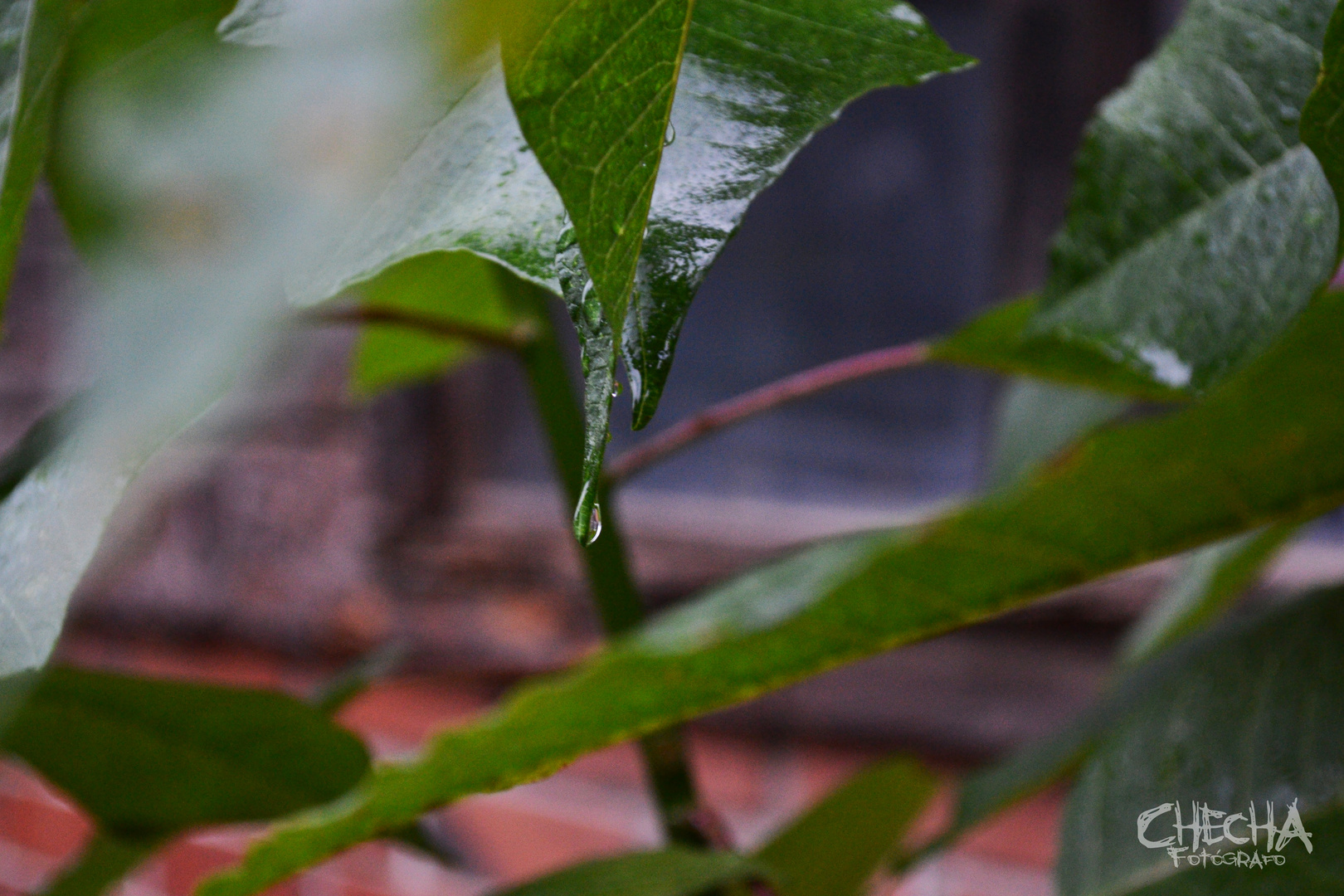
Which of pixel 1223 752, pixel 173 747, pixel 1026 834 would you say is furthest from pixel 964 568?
pixel 1026 834

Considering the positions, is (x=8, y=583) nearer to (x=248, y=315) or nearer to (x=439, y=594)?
(x=248, y=315)

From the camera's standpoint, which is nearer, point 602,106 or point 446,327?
point 602,106

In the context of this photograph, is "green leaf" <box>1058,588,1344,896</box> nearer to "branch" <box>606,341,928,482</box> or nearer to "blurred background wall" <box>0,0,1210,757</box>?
"branch" <box>606,341,928,482</box>

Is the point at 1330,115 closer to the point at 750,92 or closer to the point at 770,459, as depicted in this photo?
the point at 750,92

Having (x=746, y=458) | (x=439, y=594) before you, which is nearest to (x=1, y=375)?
(x=439, y=594)

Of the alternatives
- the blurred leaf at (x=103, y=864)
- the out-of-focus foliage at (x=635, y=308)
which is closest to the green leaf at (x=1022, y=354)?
the out-of-focus foliage at (x=635, y=308)

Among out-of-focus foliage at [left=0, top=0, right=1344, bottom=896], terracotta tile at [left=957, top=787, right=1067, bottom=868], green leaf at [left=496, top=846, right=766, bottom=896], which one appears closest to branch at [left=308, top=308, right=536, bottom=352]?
out-of-focus foliage at [left=0, top=0, right=1344, bottom=896]

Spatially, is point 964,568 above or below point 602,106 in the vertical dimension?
below
